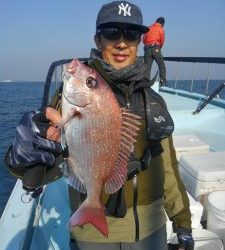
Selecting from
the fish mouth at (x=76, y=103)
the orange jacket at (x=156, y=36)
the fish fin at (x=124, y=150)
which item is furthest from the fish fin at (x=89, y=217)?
the orange jacket at (x=156, y=36)

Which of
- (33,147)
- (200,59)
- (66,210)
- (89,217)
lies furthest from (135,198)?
(200,59)

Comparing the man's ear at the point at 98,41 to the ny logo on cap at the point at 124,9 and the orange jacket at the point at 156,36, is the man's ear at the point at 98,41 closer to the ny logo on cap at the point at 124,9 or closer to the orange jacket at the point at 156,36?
the ny logo on cap at the point at 124,9

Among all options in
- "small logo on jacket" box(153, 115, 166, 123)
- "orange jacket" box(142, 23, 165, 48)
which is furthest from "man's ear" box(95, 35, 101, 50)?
"orange jacket" box(142, 23, 165, 48)

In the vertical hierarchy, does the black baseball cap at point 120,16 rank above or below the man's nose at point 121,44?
above

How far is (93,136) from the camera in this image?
6.12 ft

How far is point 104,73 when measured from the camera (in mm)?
2125

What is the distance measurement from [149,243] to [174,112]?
6.01 m

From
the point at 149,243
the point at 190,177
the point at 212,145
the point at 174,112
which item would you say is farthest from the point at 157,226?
the point at 174,112

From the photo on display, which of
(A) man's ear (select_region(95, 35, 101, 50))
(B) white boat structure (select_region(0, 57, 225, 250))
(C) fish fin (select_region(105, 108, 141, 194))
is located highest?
(A) man's ear (select_region(95, 35, 101, 50))

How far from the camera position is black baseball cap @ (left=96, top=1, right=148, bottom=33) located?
221cm

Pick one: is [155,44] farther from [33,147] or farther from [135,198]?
[33,147]

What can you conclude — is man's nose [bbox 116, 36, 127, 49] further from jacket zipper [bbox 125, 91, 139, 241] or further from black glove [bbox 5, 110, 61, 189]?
black glove [bbox 5, 110, 61, 189]

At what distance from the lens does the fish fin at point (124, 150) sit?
6.29 ft

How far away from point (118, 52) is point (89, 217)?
1.00 meters
